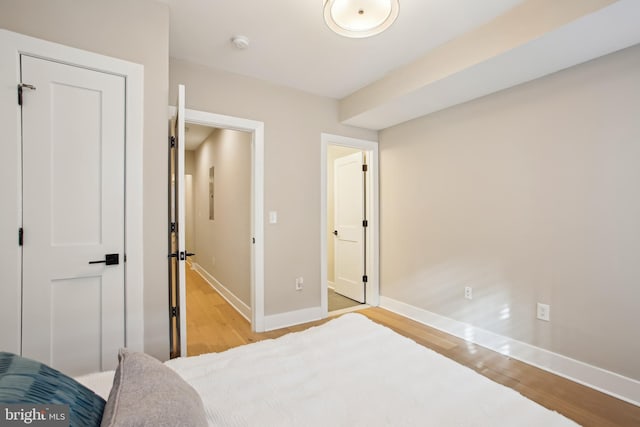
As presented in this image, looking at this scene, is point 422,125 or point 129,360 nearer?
point 129,360

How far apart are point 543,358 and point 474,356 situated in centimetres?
50

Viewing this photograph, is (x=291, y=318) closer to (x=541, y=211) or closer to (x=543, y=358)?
(x=543, y=358)

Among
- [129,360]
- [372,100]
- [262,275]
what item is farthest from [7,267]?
[372,100]

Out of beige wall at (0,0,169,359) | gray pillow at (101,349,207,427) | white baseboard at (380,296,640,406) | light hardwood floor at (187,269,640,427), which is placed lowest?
light hardwood floor at (187,269,640,427)

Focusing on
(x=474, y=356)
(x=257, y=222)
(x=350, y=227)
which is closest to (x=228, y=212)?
(x=257, y=222)

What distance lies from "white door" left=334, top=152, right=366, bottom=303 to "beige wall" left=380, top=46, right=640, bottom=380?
0.79 m

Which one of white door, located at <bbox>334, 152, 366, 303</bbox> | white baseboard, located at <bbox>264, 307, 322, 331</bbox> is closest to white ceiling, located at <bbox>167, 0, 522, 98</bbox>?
white door, located at <bbox>334, 152, 366, 303</bbox>

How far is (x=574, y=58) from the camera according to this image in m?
2.08

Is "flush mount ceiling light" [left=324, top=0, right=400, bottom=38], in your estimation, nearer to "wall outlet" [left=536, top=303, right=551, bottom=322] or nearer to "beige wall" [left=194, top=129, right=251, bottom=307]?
"beige wall" [left=194, top=129, right=251, bottom=307]

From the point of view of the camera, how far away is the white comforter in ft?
3.06

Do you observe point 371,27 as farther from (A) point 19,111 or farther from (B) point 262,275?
(B) point 262,275

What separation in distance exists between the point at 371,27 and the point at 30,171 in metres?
2.12

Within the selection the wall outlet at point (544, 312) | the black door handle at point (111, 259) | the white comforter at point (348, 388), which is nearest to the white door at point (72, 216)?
the black door handle at point (111, 259)

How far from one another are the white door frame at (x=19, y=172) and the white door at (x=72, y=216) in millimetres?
32
